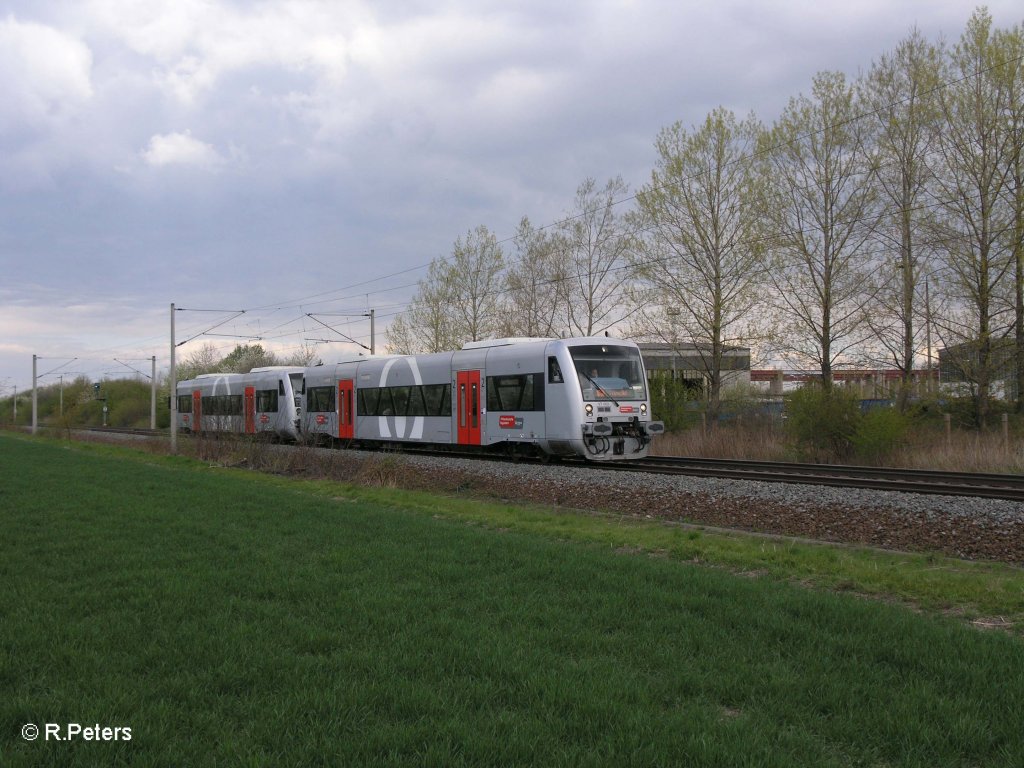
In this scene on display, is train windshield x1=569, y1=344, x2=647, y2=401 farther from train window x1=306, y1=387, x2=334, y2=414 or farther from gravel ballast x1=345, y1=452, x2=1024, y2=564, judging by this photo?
train window x1=306, y1=387, x2=334, y2=414

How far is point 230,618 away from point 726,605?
3.57 meters

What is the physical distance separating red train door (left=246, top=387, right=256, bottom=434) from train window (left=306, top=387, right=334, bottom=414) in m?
5.06

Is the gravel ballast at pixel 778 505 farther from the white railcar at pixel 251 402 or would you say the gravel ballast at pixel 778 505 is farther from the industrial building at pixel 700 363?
the white railcar at pixel 251 402

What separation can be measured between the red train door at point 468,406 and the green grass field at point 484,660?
14.5 m

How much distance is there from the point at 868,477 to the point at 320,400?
21280 millimetres

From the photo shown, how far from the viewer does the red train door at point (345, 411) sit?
30016 mm

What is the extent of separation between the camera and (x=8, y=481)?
16969 mm

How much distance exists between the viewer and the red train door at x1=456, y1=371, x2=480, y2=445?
23375 millimetres

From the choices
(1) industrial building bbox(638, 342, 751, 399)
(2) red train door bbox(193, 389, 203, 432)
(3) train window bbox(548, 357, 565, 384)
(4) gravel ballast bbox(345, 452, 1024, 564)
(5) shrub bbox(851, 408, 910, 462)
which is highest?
(1) industrial building bbox(638, 342, 751, 399)

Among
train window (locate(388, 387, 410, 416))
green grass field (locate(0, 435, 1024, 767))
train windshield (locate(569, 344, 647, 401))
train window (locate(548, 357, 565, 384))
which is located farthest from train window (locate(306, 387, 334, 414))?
green grass field (locate(0, 435, 1024, 767))

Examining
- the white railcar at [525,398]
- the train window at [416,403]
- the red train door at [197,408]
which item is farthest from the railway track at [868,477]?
the red train door at [197,408]

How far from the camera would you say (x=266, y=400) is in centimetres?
3594

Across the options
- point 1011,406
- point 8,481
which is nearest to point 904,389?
point 1011,406

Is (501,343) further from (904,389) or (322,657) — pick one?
(322,657)
